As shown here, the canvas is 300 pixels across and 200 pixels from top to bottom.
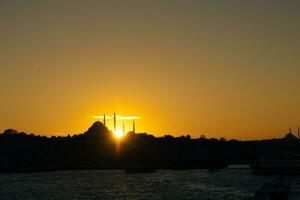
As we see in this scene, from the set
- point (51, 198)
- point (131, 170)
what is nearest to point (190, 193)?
point (51, 198)

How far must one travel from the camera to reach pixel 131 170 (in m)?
176

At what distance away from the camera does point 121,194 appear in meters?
85.0

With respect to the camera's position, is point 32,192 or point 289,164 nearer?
point 32,192

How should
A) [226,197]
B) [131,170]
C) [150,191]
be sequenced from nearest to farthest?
[226,197]
[150,191]
[131,170]

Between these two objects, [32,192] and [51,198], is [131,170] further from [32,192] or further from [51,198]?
[51,198]

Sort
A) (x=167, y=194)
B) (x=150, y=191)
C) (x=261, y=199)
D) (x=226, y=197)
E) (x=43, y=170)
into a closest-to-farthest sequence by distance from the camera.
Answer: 1. (x=261, y=199)
2. (x=226, y=197)
3. (x=167, y=194)
4. (x=150, y=191)
5. (x=43, y=170)

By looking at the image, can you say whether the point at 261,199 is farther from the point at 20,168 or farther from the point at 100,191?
the point at 20,168

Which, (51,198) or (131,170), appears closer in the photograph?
(51,198)

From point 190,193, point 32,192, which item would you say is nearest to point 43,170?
point 32,192

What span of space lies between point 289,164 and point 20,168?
8198 cm

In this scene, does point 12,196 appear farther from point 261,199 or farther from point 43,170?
point 43,170

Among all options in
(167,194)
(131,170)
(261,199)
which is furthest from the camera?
(131,170)

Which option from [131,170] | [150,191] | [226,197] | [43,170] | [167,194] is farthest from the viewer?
[43,170]

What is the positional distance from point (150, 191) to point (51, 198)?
1401 centimetres
